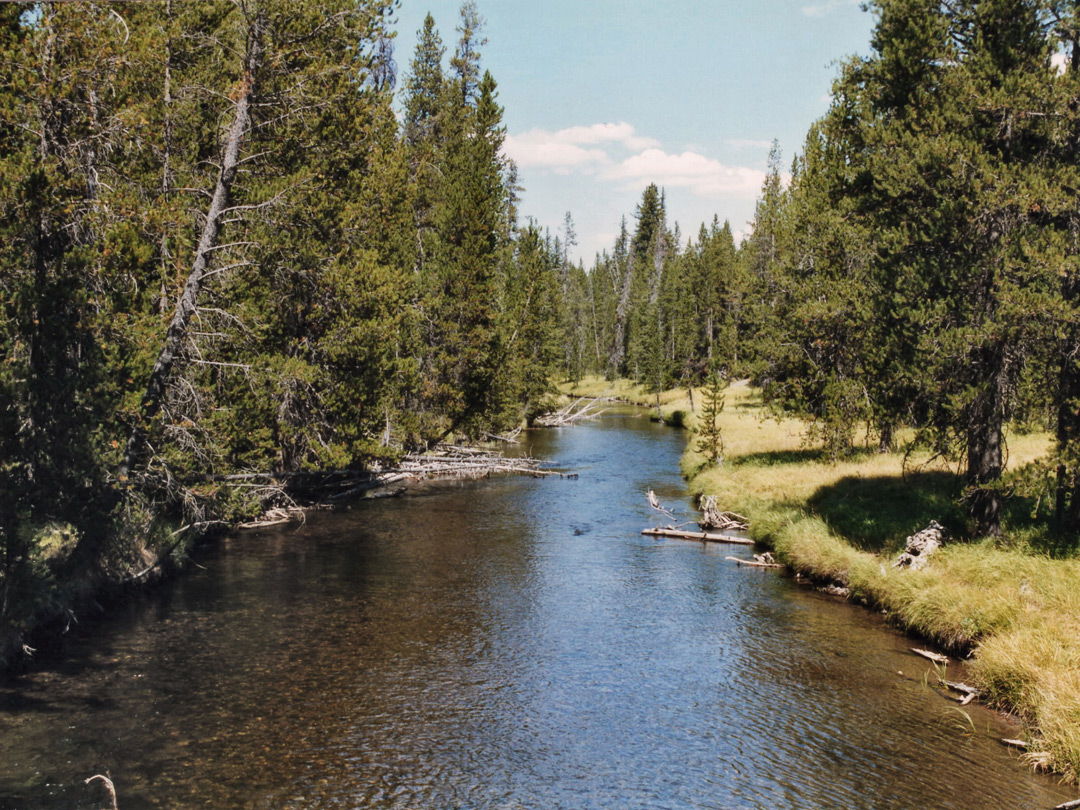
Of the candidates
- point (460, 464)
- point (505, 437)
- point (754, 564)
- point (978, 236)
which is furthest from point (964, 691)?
point (505, 437)

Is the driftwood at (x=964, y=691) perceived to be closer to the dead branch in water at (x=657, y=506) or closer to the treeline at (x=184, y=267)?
the dead branch in water at (x=657, y=506)

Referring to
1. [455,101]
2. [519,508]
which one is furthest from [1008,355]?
[455,101]

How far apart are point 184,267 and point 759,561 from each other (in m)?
18.9

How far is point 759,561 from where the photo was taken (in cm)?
2378

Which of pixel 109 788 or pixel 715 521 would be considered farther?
pixel 715 521

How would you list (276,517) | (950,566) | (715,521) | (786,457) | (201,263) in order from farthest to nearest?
(786,457) < (276,517) < (715,521) < (201,263) < (950,566)

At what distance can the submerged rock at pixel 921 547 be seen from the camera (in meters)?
19.2

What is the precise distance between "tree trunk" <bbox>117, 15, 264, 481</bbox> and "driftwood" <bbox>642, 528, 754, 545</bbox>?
1607 centimetres

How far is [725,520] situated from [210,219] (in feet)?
63.8

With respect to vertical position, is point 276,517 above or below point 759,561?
above

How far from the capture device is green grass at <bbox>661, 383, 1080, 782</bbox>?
13.1 metres

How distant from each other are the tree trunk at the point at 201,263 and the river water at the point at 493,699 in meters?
4.92

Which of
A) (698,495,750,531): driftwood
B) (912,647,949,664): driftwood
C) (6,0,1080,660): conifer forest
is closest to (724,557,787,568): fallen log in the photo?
(698,495,750,531): driftwood

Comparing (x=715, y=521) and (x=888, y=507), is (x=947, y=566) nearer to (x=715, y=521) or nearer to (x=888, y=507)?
(x=888, y=507)
